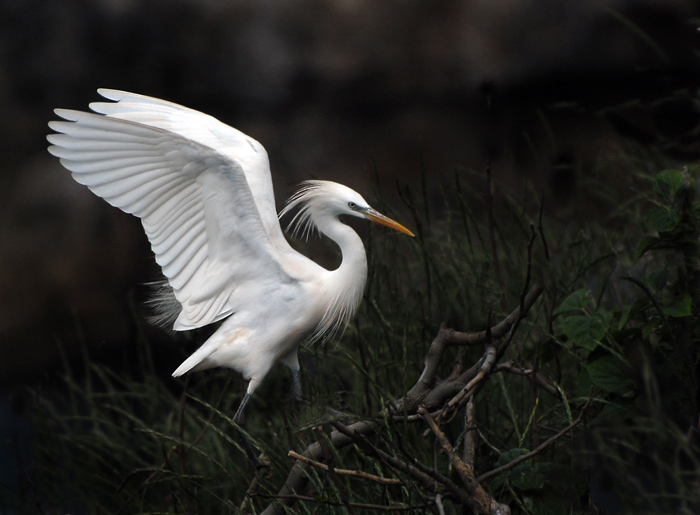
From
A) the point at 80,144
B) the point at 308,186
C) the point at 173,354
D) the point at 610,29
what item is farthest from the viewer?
Answer: the point at 610,29

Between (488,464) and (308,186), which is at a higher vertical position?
(308,186)

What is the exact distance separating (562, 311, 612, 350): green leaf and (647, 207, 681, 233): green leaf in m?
0.15

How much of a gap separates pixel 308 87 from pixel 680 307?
2.15m

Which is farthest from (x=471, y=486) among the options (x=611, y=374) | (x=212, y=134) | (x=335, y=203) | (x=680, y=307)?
(x=212, y=134)

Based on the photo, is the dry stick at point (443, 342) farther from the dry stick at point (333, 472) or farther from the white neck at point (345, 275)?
the white neck at point (345, 275)

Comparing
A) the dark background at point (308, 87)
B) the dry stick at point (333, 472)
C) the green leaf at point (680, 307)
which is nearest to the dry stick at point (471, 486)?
the dry stick at point (333, 472)

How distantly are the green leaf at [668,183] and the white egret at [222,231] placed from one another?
476 mm

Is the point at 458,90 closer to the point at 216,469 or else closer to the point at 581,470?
the point at 216,469

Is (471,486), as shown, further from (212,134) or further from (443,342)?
(212,134)

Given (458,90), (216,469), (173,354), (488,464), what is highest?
(458,90)

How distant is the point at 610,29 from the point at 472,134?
2.06 ft

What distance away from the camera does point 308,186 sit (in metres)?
1.77

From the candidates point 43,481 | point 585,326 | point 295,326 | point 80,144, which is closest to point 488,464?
point 585,326

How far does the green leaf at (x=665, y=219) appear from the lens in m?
1.19
